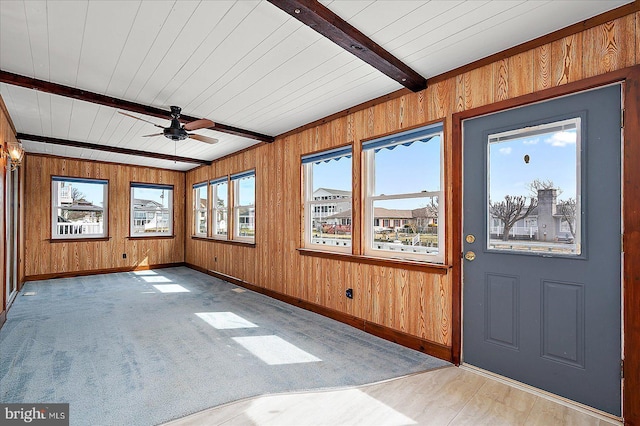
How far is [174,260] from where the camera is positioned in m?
8.11

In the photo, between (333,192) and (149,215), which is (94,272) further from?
(333,192)

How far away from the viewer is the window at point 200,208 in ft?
25.0

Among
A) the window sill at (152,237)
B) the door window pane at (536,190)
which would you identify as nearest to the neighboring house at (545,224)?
the door window pane at (536,190)

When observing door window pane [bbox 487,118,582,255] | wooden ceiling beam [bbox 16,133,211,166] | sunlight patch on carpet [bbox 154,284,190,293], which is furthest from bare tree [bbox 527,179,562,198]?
wooden ceiling beam [bbox 16,133,211,166]

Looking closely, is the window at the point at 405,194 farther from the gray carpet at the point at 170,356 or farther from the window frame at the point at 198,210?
the window frame at the point at 198,210

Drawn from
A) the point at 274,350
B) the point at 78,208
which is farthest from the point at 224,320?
the point at 78,208

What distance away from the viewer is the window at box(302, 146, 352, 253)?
156 inches

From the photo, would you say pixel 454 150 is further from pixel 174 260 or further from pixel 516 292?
pixel 174 260

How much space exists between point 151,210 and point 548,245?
26.7ft

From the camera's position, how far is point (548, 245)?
7.55 feet

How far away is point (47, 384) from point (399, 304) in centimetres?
297

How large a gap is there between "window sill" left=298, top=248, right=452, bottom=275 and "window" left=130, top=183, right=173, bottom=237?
17.2 ft

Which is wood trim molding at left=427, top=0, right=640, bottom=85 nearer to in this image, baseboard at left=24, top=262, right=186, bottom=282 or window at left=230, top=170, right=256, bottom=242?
window at left=230, top=170, right=256, bottom=242

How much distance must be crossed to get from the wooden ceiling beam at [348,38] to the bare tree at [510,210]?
1310 mm
